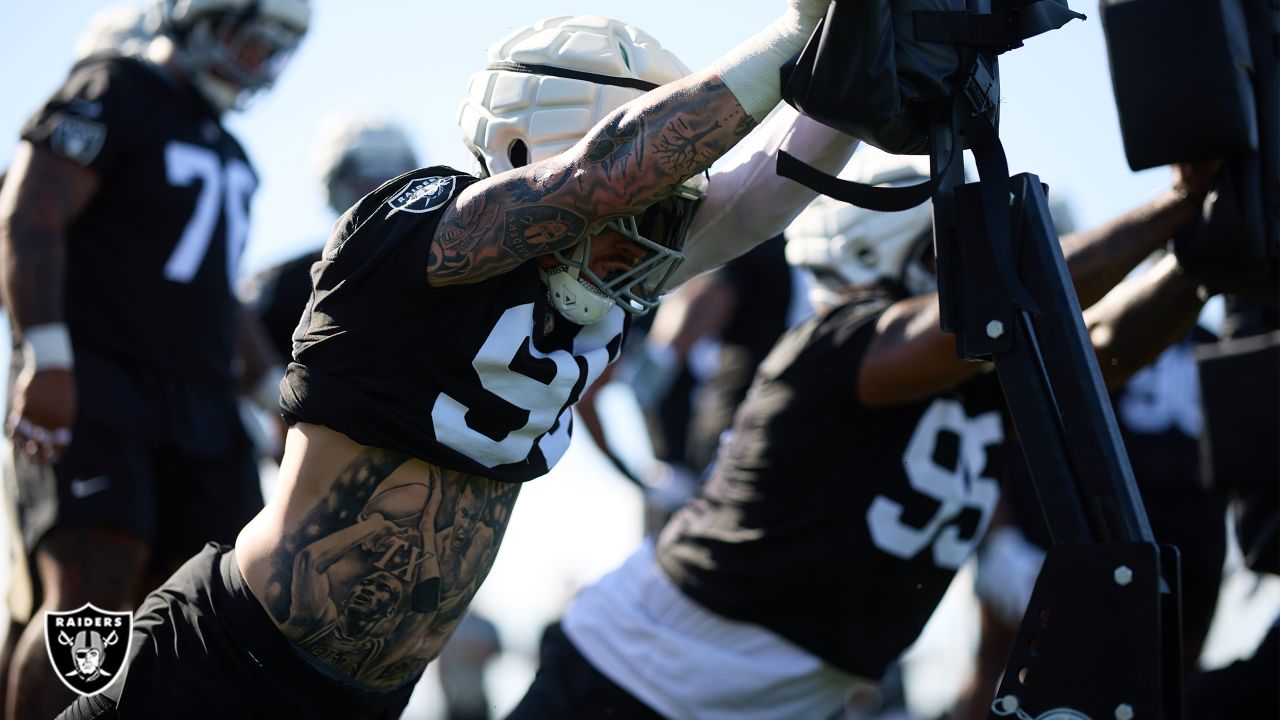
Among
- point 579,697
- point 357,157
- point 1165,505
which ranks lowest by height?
point 1165,505

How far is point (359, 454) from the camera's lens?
253 cm

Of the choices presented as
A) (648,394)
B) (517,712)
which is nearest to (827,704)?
(517,712)

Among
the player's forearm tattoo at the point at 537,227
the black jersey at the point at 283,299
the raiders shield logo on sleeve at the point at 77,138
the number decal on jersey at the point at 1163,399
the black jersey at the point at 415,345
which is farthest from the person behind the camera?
the number decal on jersey at the point at 1163,399

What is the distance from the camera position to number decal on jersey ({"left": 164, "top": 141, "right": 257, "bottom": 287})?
4668 millimetres

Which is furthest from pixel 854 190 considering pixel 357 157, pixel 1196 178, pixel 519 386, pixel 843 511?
pixel 357 157

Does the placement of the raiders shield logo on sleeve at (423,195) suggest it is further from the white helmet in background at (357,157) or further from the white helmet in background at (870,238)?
the white helmet in background at (357,157)

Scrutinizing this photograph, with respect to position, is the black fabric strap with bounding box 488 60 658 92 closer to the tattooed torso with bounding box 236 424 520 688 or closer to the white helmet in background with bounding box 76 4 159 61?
the tattooed torso with bounding box 236 424 520 688

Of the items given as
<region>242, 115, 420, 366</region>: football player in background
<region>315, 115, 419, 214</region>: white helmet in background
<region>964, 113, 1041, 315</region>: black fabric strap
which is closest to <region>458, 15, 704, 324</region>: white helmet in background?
<region>964, 113, 1041, 315</region>: black fabric strap

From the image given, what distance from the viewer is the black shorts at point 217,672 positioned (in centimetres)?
249

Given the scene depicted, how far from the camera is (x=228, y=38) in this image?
4973mm

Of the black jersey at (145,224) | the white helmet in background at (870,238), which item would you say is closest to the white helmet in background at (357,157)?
the black jersey at (145,224)

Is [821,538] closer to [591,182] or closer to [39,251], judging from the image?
[591,182]

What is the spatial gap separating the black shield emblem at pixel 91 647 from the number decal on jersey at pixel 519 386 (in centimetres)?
65

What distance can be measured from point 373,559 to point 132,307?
2.31m
